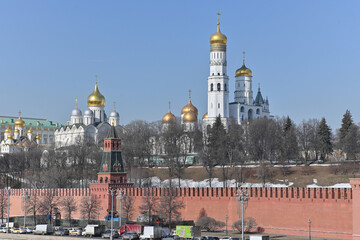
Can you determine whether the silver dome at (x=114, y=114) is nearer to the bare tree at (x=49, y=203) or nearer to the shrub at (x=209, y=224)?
the bare tree at (x=49, y=203)

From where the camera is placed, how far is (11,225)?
53750 mm

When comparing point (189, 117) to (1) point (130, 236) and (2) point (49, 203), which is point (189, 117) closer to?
(2) point (49, 203)

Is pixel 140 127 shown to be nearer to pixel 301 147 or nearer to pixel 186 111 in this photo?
pixel 186 111

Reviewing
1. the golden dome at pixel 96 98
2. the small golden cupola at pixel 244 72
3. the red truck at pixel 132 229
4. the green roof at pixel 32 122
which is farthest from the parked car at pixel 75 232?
the green roof at pixel 32 122

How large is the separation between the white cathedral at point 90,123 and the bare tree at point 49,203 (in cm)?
4689

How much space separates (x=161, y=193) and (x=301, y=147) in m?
32.4

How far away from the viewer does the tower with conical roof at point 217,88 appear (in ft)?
319

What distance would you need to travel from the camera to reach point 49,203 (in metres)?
60.1

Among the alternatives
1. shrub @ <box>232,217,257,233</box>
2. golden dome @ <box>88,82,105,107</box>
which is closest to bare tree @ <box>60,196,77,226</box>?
shrub @ <box>232,217,257,233</box>

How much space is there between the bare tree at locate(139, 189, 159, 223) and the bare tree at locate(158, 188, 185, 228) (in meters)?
0.90

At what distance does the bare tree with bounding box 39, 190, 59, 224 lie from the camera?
196ft

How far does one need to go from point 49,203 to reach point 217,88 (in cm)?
4310

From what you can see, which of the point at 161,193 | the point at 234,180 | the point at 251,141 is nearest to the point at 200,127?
the point at 251,141

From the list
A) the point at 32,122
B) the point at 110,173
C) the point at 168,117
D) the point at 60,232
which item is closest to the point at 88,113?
the point at 168,117
